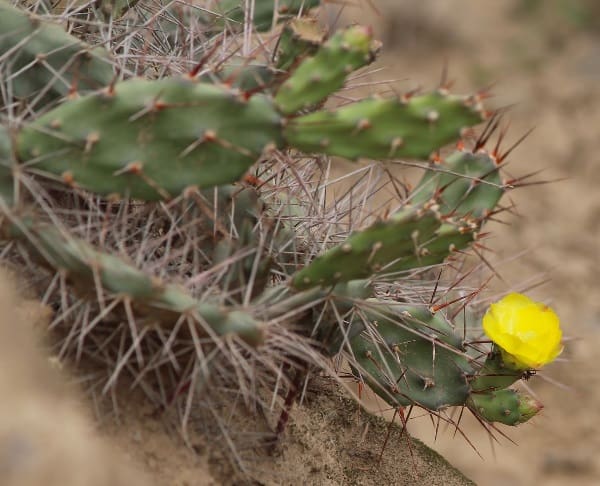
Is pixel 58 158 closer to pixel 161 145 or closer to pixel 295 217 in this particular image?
pixel 161 145

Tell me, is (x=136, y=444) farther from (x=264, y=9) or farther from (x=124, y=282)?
(x=264, y=9)

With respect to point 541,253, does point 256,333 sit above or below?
above

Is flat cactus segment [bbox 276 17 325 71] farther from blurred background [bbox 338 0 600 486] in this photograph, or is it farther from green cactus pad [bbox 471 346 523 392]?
blurred background [bbox 338 0 600 486]

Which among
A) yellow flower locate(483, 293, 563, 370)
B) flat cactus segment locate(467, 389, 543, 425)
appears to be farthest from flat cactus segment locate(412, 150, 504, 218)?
flat cactus segment locate(467, 389, 543, 425)

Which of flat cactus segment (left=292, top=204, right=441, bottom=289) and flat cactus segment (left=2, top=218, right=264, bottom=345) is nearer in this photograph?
flat cactus segment (left=2, top=218, right=264, bottom=345)

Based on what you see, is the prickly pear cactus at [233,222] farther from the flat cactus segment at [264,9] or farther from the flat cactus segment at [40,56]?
the flat cactus segment at [264,9]

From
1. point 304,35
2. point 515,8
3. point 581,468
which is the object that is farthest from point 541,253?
point 304,35
